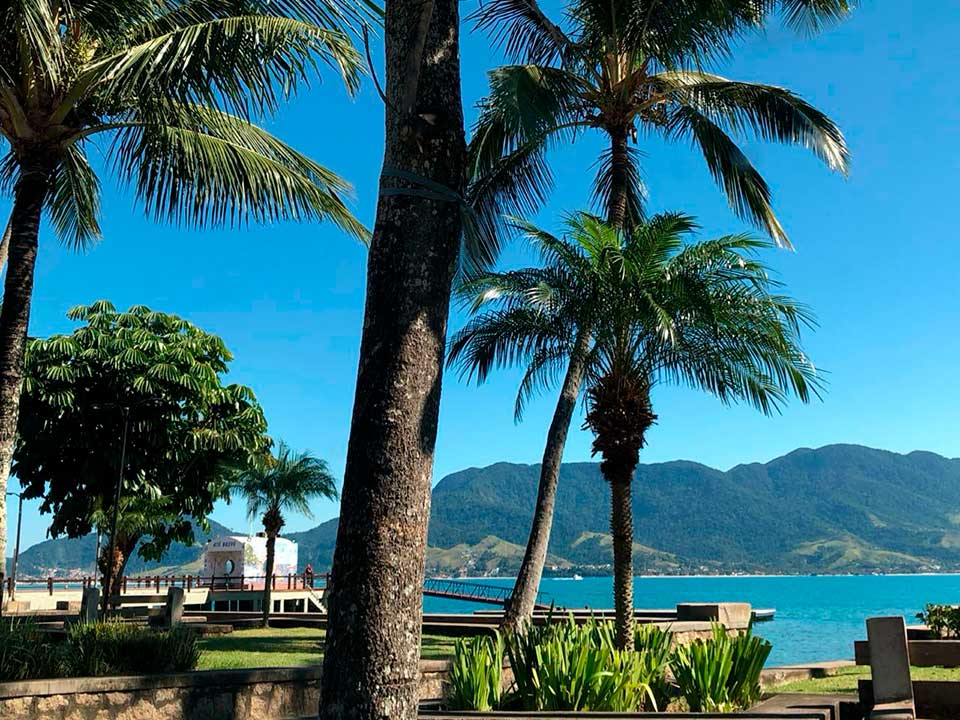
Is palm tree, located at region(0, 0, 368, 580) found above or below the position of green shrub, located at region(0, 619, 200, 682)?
above

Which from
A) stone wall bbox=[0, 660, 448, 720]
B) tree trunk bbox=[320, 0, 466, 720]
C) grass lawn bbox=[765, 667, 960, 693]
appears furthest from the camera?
grass lawn bbox=[765, 667, 960, 693]

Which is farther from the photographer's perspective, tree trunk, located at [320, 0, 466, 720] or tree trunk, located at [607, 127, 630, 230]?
tree trunk, located at [607, 127, 630, 230]

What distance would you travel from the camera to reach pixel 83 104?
1217cm

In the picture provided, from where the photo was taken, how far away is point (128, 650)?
884 cm

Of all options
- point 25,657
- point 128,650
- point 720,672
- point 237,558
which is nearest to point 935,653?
point 720,672

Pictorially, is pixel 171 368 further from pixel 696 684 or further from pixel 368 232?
pixel 696 684

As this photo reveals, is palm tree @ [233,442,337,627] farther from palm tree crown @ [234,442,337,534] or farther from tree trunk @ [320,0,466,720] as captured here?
tree trunk @ [320,0,466,720]

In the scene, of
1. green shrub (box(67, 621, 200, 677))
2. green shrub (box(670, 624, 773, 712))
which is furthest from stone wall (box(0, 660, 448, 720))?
green shrub (box(670, 624, 773, 712))

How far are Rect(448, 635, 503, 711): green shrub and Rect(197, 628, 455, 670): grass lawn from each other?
4.42 meters

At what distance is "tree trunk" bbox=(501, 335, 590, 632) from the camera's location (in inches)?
611

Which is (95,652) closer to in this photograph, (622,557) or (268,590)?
(622,557)

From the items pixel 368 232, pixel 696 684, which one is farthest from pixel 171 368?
pixel 696 684

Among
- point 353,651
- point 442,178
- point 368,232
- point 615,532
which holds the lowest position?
point 353,651

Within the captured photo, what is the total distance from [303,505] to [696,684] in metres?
21.7
